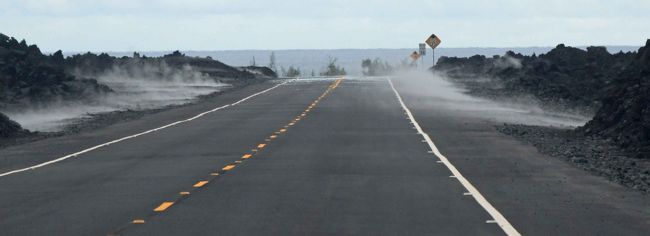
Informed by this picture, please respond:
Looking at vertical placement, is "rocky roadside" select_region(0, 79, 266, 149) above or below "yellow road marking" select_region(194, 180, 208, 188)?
below

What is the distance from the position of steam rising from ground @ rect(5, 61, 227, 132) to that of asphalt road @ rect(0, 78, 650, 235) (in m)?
10.9

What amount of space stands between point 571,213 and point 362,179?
4908 millimetres

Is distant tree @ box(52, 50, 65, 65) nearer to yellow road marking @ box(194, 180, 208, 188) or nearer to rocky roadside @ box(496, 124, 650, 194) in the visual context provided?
rocky roadside @ box(496, 124, 650, 194)

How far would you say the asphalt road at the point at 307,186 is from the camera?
12883 mm

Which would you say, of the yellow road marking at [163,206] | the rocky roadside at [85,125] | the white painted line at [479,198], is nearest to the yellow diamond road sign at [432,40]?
the rocky roadside at [85,125]

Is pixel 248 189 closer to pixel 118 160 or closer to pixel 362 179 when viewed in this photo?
pixel 362 179

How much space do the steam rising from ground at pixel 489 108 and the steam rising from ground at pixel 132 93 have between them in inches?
470

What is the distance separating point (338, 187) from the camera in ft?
55.8

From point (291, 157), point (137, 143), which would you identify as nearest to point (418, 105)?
point (137, 143)

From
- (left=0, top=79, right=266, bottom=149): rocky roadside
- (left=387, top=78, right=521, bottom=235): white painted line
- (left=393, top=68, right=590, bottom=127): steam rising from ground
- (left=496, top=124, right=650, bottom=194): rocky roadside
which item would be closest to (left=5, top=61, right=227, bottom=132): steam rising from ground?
(left=0, top=79, right=266, bottom=149): rocky roadside

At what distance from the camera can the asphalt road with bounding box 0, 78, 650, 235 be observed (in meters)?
12.9

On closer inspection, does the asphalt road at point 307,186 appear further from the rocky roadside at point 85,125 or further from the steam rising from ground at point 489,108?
the steam rising from ground at point 489,108

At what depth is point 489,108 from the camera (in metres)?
45.7

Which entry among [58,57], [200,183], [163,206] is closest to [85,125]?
[200,183]
